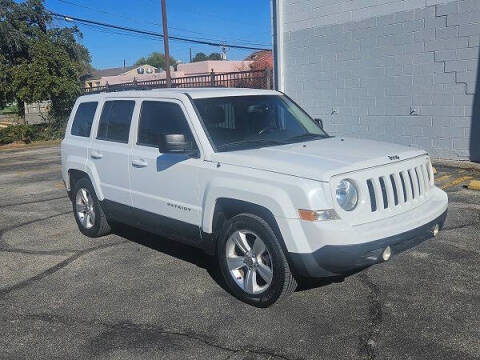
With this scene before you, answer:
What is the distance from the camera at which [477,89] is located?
988 cm

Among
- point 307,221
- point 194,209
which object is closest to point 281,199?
point 307,221

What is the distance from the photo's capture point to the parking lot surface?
3568mm

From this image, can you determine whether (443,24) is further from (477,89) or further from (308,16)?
(308,16)

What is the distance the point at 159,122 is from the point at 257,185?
1.62 m

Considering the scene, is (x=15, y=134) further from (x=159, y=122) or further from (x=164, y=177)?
(x=164, y=177)

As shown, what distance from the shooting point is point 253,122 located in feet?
16.7

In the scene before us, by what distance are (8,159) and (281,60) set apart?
967 centimetres

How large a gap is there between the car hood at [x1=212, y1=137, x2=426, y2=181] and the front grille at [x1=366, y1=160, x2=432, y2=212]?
0.13m

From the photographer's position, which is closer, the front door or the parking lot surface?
the parking lot surface

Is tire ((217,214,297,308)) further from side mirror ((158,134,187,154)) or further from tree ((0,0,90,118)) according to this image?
tree ((0,0,90,118))

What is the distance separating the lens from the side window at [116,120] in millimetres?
5527

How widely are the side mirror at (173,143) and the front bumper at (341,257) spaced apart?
1415mm

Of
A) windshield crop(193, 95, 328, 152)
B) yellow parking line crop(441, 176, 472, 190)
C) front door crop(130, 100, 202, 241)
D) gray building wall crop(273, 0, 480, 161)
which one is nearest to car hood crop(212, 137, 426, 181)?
windshield crop(193, 95, 328, 152)

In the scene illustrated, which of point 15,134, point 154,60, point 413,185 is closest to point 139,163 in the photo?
point 413,185
